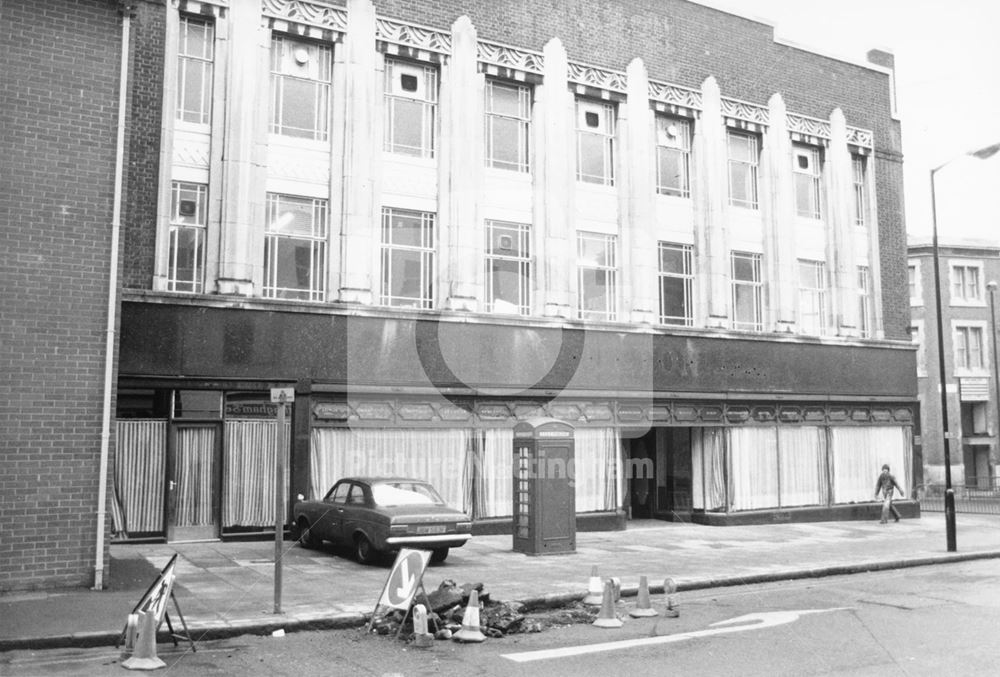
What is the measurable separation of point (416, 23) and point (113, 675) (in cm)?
1577

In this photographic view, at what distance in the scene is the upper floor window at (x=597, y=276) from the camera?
2192cm

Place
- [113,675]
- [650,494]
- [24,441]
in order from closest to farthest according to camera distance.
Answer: [113,675] < [24,441] < [650,494]

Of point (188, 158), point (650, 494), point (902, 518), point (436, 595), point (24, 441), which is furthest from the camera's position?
point (902, 518)

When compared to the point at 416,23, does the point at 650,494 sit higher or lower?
lower

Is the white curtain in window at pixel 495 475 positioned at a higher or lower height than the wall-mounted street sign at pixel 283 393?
lower

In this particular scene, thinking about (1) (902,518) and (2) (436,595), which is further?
(1) (902,518)

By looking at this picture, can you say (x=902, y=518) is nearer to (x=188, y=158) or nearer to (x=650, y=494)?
(x=650, y=494)

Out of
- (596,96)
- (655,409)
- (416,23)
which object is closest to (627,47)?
(596,96)

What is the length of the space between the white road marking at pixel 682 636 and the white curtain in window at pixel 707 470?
1116cm

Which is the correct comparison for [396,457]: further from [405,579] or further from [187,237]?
[405,579]

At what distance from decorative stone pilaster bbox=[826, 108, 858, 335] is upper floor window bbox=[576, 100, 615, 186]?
7.84 meters

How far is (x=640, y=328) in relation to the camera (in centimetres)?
2192

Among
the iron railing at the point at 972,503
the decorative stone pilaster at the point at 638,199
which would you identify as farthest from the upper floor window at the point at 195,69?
the iron railing at the point at 972,503

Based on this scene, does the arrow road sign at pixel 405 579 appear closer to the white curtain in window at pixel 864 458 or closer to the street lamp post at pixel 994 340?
the white curtain in window at pixel 864 458
